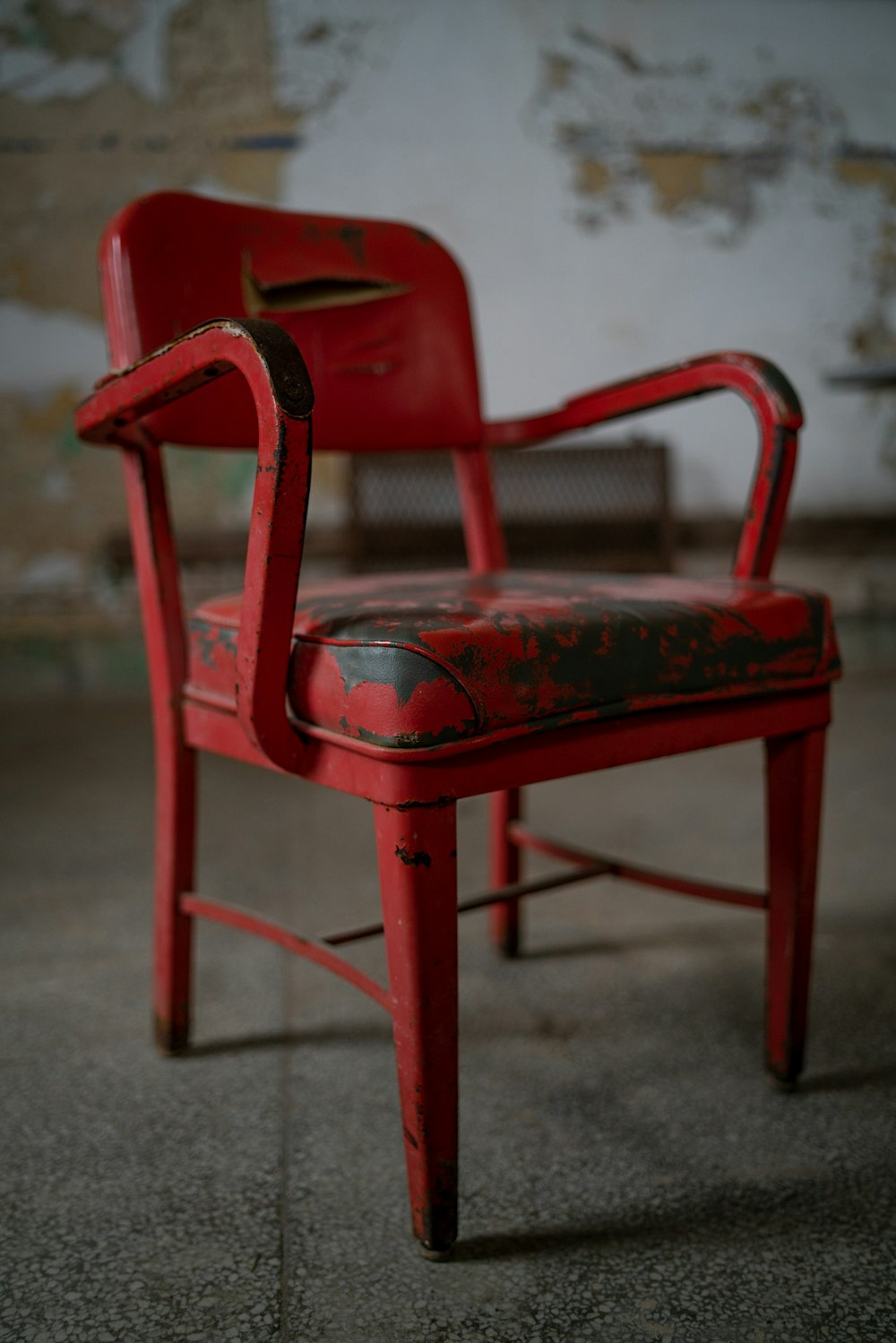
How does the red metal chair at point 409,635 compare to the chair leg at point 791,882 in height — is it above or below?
above

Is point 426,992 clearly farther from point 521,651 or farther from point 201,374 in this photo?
point 201,374

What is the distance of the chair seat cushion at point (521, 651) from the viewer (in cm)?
71

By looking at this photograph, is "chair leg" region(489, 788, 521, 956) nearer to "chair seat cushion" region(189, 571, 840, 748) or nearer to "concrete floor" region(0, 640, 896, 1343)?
"concrete floor" region(0, 640, 896, 1343)

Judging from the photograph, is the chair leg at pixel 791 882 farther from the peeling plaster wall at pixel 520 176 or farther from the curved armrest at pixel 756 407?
the peeling plaster wall at pixel 520 176

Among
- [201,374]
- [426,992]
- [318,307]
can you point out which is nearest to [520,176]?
[318,307]

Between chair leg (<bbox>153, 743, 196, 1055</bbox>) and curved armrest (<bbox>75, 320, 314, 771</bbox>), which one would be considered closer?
curved armrest (<bbox>75, 320, 314, 771</bbox>)

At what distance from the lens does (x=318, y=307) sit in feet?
3.74

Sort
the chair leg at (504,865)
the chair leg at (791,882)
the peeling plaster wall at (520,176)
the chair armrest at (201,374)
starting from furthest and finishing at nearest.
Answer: the peeling plaster wall at (520,176)
the chair leg at (504,865)
the chair leg at (791,882)
the chair armrest at (201,374)

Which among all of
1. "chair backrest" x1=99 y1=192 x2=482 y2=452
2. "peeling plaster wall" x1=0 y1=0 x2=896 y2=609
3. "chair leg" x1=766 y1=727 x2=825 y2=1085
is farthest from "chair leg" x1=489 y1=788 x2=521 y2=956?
"peeling plaster wall" x1=0 y1=0 x2=896 y2=609

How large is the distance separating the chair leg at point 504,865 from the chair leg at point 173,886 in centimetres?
39

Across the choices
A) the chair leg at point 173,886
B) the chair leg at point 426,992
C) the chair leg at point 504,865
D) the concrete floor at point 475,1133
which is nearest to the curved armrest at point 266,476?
the chair leg at point 426,992

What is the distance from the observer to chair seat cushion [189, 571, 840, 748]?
2.32 ft

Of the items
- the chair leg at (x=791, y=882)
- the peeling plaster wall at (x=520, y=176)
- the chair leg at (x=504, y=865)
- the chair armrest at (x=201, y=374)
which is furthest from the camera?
the peeling plaster wall at (x=520, y=176)

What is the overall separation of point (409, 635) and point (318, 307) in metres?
0.60
